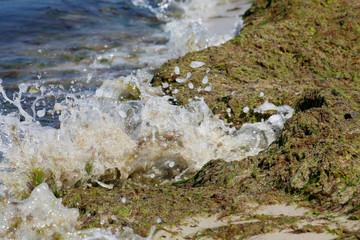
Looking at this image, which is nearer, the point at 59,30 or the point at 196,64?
the point at 196,64

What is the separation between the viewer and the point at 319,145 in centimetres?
256

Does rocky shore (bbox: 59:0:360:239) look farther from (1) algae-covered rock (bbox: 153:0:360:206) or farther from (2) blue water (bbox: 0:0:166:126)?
(2) blue water (bbox: 0:0:166:126)

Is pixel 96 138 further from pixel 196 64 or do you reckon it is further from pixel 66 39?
pixel 66 39

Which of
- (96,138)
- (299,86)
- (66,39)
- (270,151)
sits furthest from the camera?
(66,39)

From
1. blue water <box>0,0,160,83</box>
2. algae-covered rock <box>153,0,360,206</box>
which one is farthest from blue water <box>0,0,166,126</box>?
algae-covered rock <box>153,0,360,206</box>

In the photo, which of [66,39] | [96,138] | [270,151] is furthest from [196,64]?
[66,39]

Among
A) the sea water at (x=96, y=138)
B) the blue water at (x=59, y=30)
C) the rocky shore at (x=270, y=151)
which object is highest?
the rocky shore at (x=270, y=151)

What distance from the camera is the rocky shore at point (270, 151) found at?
224 centimetres

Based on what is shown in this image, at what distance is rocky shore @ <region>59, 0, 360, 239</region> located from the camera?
2.24 meters

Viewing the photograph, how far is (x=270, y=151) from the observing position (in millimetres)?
2744

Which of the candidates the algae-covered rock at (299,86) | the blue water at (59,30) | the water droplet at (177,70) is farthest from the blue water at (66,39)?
the algae-covered rock at (299,86)

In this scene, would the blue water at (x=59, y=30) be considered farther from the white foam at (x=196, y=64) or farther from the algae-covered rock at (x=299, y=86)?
the algae-covered rock at (x=299, y=86)

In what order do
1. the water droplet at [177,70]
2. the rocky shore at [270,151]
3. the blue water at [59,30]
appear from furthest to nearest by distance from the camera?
the blue water at [59,30] < the water droplet at [177,70] < the rocky shore at [270,151]

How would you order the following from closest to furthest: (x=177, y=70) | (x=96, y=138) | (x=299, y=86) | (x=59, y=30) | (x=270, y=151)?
(x=270, y=151)
(x=96, y=138)
(x=299, y=86)
(x=177, y=70)
(x=59, y=30)
